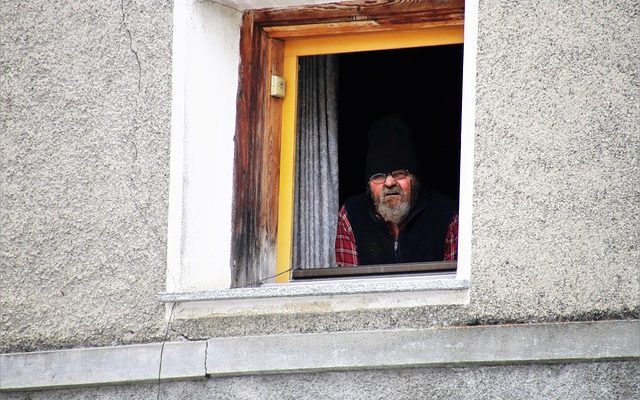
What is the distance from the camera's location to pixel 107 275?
359 inches

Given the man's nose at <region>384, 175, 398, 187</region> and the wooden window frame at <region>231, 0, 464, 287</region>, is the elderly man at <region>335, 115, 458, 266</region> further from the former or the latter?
the wooden window frame at <region>231, 0, 464, 287</region>

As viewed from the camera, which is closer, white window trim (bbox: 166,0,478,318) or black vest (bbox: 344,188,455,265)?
white window trim (bbox: 166,0,478,318)

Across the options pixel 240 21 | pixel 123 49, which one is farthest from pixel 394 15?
pixel 123 49

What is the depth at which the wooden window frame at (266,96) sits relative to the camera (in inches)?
363

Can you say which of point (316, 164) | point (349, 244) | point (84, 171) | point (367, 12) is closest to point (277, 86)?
point (367, 12)

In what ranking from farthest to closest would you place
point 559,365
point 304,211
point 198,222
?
point 304,211 < point 198,222 < point 559,365

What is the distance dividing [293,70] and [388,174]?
1455 mm

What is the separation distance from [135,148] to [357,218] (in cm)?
177

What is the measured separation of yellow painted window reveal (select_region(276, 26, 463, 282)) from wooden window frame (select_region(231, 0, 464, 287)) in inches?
1.3

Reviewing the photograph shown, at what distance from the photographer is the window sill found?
331 inches

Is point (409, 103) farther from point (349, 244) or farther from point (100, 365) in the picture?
point (100, 365)

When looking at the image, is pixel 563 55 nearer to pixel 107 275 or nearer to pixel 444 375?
pixel 444 375

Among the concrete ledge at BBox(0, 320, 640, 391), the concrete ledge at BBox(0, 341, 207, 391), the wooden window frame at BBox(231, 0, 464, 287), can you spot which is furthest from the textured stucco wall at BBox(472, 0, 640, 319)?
the concrete ledge at BBox(0, 341, 207, 391)

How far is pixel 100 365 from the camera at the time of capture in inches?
353
